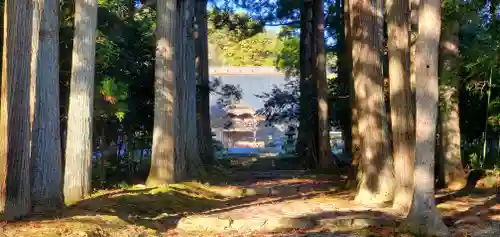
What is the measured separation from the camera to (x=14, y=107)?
9078 millimetres

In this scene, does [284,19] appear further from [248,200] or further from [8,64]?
[8,64]

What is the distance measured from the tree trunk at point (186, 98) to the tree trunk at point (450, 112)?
24.1ft

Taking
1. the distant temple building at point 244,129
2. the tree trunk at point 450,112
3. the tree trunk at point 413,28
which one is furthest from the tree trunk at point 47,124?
the distant temple building at point 244,129

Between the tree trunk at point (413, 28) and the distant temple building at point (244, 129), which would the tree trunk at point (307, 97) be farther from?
the distant temple building at point (244, 129)

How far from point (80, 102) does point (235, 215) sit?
12.6 feet

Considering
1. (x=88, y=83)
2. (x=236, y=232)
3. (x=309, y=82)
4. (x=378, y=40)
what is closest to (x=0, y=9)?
(x=88, y=83)

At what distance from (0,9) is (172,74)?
4945 millimetres

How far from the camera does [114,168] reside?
22.6 meters

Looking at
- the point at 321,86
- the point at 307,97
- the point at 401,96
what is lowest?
the point at 401,96

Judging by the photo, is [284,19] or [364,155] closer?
[364,155]

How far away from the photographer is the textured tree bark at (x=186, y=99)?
64.0 ft

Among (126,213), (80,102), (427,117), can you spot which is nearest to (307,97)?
(80,102)

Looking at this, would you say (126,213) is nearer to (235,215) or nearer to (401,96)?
(235,215)

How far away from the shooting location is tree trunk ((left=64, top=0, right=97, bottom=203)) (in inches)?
495
